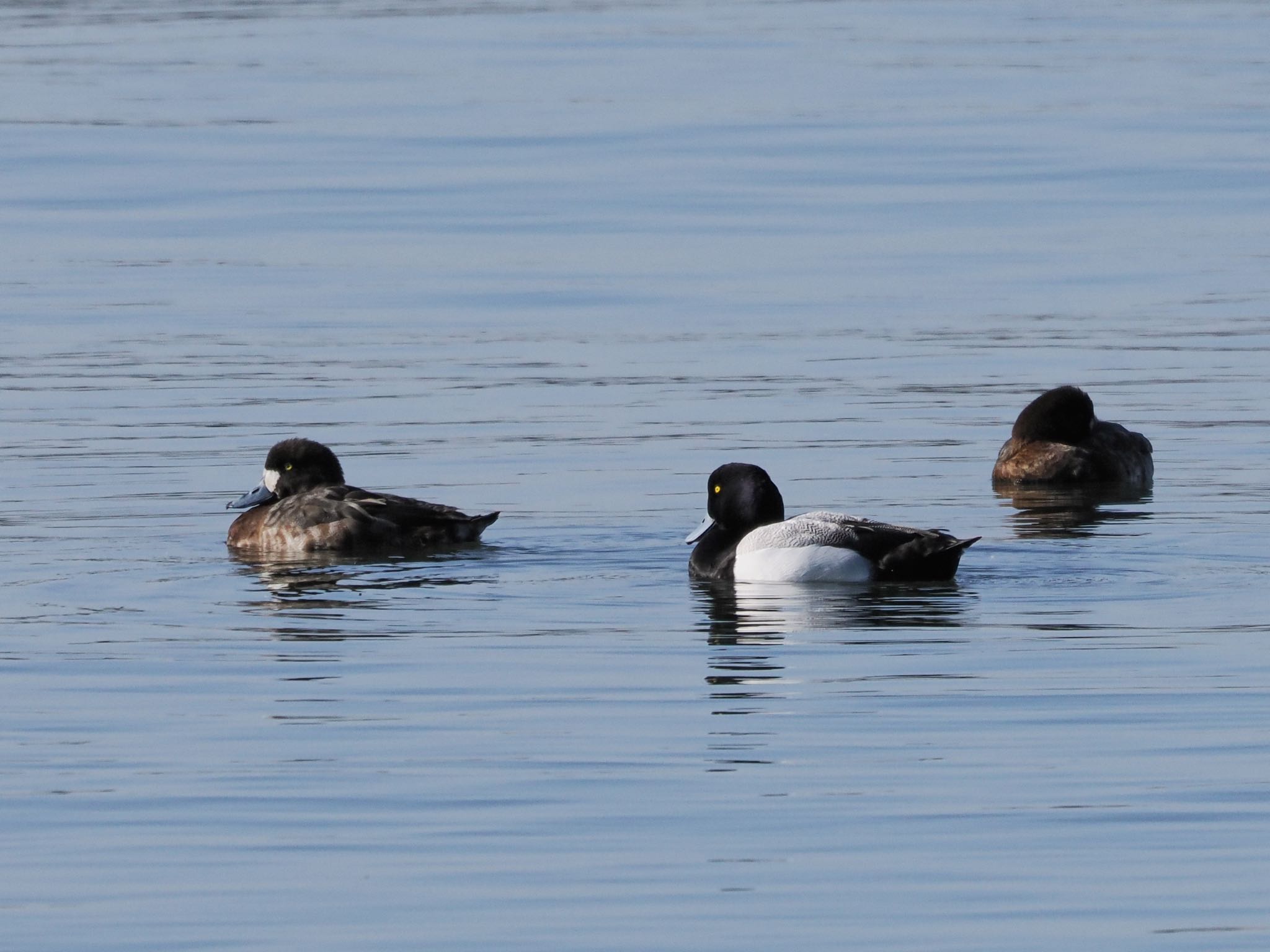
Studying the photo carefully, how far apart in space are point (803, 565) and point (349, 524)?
2.71m

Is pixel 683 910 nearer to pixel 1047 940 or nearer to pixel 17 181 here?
pixel 1047 940

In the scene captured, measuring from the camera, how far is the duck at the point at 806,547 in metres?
13.4

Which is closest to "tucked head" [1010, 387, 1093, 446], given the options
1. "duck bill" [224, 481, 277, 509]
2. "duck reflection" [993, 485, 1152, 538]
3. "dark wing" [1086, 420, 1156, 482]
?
"dark wing" [1086, 420, 1156, 482]

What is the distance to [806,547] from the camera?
13648 mm

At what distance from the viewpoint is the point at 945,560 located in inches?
527

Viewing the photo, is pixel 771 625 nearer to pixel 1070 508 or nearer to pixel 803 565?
pixel 803 565

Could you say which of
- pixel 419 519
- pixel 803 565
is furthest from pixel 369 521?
pixel 803 565

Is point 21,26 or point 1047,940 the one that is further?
point 21,26

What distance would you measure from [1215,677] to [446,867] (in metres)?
3.78

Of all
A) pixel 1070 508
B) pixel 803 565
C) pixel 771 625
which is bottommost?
pixel 771 625

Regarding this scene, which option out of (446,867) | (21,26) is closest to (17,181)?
(21,26)

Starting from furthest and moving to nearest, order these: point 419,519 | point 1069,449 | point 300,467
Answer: point 1069,449 → point 300,467 → point 419,519

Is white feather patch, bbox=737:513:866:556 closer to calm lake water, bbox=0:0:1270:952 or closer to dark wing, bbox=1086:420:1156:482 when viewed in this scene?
calm lake water, bbox=0:0:1270:952

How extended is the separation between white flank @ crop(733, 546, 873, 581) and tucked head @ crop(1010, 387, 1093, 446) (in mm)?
4096
